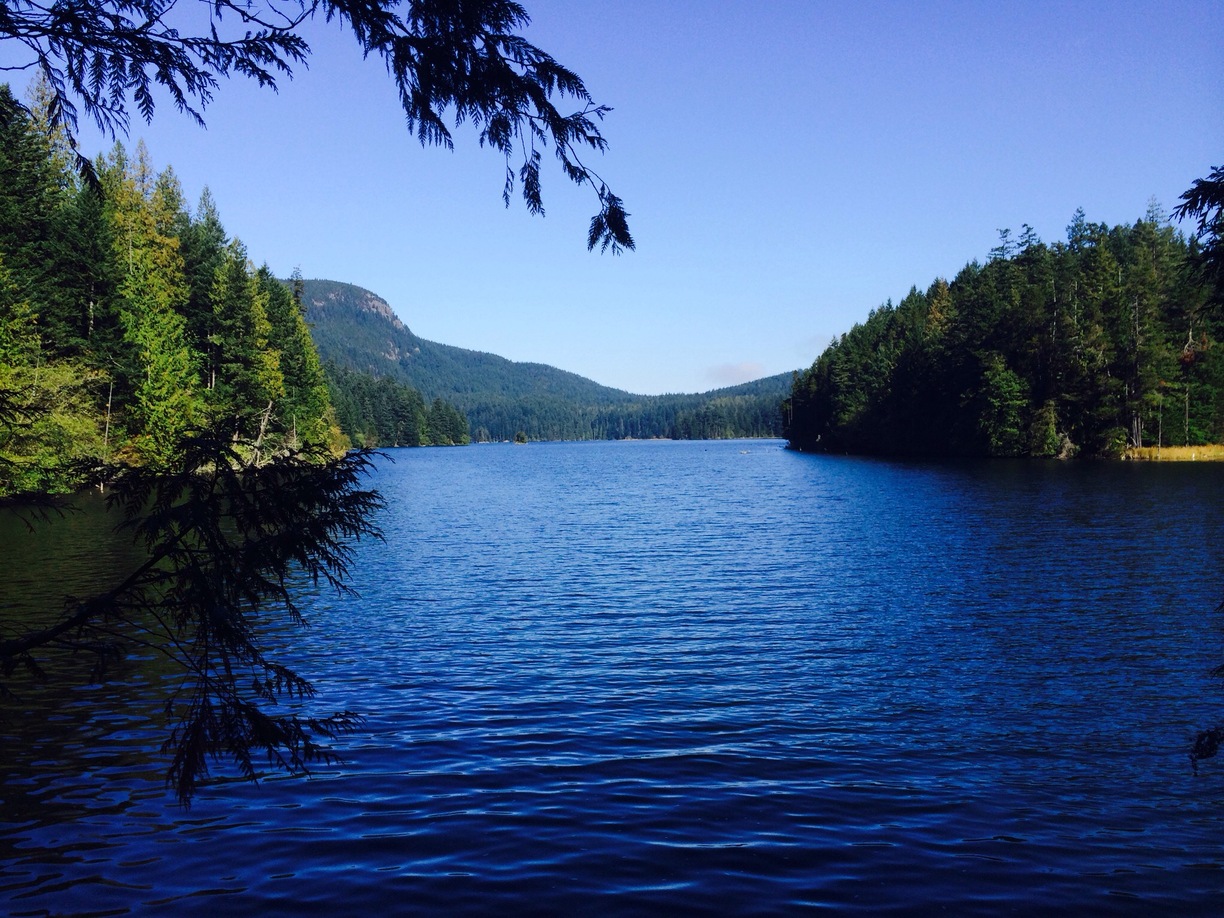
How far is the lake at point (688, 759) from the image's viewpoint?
787 cm

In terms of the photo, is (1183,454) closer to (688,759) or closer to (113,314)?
(688,759)

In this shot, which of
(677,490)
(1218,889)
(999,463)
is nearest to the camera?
(1218,889)

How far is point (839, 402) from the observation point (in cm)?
13938

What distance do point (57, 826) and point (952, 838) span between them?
943 centimetres

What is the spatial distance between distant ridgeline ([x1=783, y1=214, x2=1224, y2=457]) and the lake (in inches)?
2480

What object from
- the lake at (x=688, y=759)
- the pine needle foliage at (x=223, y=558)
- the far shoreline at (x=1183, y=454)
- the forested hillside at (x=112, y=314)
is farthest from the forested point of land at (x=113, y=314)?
the far shoreline at (x=1183, y=454)

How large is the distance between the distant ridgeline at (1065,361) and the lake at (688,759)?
62998 mm

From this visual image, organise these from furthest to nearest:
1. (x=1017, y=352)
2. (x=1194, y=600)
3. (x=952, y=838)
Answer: (x=1017, y=352), (x=1194, y=600), (x=952, y=838)

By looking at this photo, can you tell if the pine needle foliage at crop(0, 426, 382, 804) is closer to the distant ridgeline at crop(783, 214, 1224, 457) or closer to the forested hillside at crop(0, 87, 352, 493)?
the forested hillside at crop(0, 87, 352, 493)

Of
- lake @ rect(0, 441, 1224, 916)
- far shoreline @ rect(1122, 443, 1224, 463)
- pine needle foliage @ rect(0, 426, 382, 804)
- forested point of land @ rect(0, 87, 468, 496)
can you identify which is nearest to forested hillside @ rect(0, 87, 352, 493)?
forested point of land @ rect(0, 87, 468, 496)

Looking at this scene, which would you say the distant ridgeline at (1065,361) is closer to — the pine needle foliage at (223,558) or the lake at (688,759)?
the lake at (688,759)

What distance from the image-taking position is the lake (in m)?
7.87

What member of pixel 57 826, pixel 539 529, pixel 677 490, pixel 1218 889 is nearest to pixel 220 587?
pixel 57 826

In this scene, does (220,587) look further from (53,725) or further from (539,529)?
(539,529)
